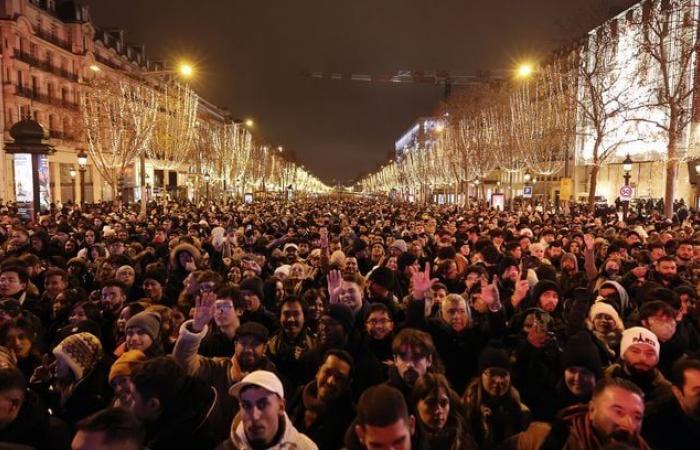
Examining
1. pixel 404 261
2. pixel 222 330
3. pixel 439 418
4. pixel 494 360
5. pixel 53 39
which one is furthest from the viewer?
pixel 53 39

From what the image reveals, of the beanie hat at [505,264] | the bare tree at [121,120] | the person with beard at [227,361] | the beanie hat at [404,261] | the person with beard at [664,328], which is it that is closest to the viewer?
the person with beard at [227,361]

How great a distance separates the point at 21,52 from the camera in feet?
149

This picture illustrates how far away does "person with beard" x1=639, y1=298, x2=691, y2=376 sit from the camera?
5133mm

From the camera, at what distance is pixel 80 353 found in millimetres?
4402

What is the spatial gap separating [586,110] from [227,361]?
27.1 meters

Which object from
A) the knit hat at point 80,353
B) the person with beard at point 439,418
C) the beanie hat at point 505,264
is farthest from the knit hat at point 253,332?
the beanie hat at point 505,264

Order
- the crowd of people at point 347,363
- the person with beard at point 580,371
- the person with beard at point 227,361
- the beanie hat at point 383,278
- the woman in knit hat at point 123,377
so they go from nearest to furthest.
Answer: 1. the crowd of people at point 347,363
2. the woman in knit hat at point 123,377
3. the person with beard at point 580,371
4. the person with beard at point 227,361
5. the beanie hat at point 383,278

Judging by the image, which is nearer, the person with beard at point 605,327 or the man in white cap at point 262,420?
the man in white cap at point 262,420

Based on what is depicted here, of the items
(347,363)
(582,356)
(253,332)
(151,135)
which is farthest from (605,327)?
(151,135)

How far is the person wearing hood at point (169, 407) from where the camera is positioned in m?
3.50

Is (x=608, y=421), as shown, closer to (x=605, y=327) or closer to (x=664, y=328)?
(x=664, y=328)

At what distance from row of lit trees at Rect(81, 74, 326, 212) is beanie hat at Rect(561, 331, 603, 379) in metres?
23.1

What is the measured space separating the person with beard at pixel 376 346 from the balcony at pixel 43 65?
48.9 m

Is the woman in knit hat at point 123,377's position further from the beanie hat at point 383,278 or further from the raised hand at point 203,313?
the beanie hat at point 383,278
